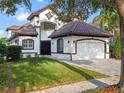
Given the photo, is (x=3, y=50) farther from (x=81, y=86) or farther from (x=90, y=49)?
(x=81, y=86)

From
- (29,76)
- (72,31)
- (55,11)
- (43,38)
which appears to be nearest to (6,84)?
(29,76)

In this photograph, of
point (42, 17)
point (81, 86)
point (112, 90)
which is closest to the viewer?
point (112, 90)

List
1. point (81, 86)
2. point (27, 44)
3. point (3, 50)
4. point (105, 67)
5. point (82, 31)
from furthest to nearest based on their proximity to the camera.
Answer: point (27, 44), point (82, 31), point (3, 50), point (105, 67), point (81, 86)

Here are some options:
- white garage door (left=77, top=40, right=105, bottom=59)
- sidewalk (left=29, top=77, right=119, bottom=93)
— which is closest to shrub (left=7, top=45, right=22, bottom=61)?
white garage door (left=77, top=40, right=105, bottom=59)

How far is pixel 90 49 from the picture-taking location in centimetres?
3222

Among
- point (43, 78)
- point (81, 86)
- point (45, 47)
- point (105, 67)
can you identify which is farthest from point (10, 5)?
point (45, 47)

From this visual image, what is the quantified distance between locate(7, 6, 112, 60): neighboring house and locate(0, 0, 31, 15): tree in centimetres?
927

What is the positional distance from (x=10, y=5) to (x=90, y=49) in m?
16.7

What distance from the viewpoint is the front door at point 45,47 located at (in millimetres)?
40844

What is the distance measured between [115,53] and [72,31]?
6.61 meters

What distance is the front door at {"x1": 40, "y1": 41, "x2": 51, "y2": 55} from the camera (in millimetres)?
40844

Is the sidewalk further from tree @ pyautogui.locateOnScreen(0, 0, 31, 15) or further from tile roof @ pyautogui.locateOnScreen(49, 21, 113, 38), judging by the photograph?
tile roof @ pyautogui.locateOnScreen(49, 21, 113, 38)

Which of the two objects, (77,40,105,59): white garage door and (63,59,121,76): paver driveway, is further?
(77,40,105,59): white garage door

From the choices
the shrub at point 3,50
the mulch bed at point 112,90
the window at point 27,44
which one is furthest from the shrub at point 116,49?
the mulch bed at point 112,90
